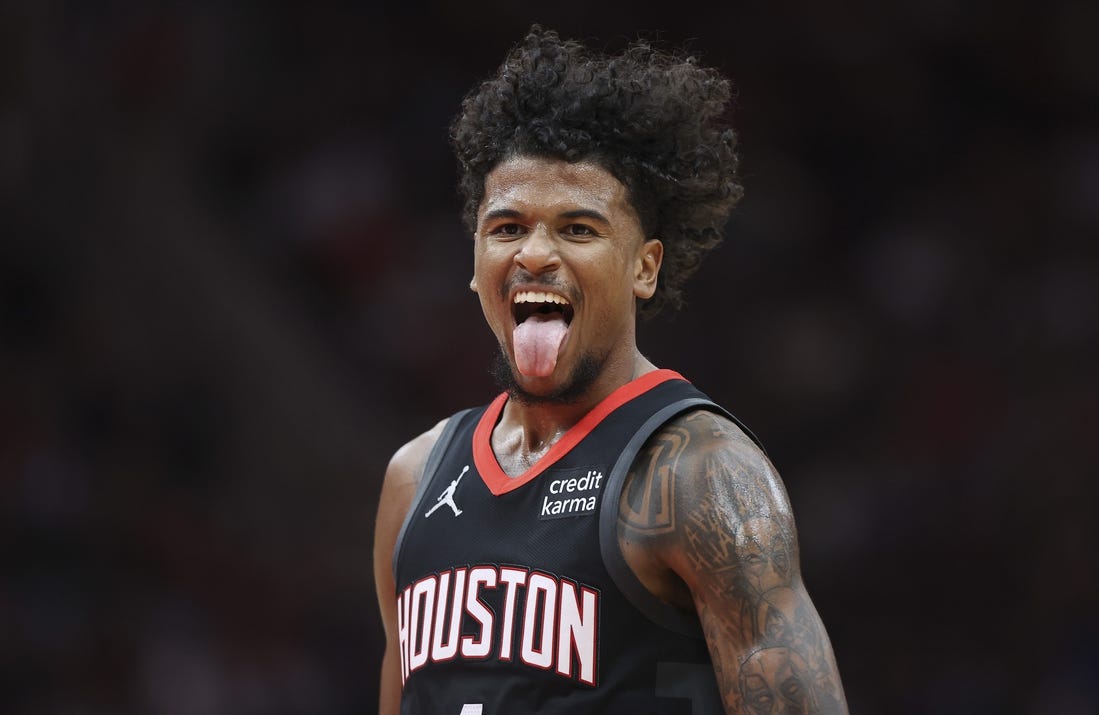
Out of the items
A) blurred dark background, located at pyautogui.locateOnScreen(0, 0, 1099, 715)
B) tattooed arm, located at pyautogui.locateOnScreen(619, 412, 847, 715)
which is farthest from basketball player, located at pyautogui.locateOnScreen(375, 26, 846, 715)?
blurred dark background, located at pyautogui.locateOnScreen(0, 0, 1099, 715)

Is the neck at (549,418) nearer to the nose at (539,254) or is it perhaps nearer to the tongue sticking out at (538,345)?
the tongue sticking out at (538,345)

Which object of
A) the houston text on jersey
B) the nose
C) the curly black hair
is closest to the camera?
the houston text on jersey

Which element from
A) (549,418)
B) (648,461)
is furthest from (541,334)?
(648,461)

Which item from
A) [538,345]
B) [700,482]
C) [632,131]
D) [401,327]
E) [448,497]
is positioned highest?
[401,327]

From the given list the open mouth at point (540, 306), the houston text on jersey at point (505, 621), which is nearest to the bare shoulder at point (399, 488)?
the houston text on jersey at point (505, 621)

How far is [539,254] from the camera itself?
9.21ft

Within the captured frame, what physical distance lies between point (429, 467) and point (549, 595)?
0.66 meters

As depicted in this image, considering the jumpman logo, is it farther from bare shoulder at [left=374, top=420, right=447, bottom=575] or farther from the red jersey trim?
bare shoulder at [left=374, top=420, right=447, bottom=575]

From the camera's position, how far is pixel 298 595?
6.73 m

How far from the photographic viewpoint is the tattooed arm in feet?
7.82

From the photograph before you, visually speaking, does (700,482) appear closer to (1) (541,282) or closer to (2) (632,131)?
(1) (541,282)

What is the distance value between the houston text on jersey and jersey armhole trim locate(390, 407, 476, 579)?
16 centimetres

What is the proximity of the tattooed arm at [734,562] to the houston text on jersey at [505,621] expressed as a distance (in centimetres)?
16

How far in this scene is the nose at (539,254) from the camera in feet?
9.22
